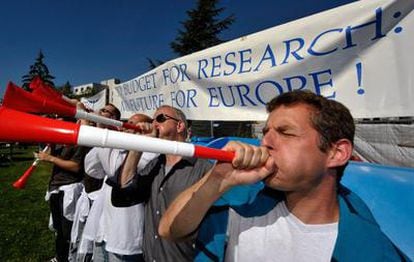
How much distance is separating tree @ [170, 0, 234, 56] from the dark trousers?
25.8 metres

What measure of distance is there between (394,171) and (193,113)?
189cm

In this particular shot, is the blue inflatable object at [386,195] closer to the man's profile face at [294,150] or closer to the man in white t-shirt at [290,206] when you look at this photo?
the man in white t-shirt at [290,206]

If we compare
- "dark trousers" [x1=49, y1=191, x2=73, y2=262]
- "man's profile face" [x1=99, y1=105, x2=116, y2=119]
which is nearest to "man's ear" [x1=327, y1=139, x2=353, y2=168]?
"man's profile face" [x1=99, y1=105, x2=116, y2=119]

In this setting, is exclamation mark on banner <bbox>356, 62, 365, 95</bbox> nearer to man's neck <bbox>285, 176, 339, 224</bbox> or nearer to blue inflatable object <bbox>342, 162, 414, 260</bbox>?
blue inflatable object <bbox>342, 162, 414, 260</bbox>

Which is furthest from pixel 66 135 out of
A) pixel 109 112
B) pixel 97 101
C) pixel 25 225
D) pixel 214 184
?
pixel 25 225

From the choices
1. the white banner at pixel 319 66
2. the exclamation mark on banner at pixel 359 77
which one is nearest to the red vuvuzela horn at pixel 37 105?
the white banner at pixel 319 66

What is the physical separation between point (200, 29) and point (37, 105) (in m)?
29.0

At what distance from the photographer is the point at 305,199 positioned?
4.46 feet

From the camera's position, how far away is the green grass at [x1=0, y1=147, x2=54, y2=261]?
4699 millimetres

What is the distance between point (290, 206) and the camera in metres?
1.37

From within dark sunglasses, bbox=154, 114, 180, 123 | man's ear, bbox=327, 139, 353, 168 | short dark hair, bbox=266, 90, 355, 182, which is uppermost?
dark sunglasses, bbox=154, 114, 180, 123

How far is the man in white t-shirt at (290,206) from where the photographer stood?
119cm

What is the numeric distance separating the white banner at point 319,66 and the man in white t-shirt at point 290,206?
1.75 feet

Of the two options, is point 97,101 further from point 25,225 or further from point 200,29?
point 200,29
